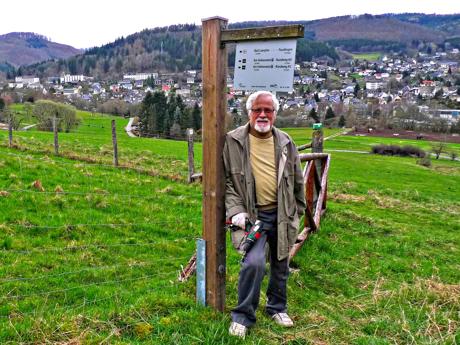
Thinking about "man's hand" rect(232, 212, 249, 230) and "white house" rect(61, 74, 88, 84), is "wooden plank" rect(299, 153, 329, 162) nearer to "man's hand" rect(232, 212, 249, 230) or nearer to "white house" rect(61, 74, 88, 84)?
"man's hand" rect(232, 212, 249, 230)

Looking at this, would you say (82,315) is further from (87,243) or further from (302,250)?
(302,250)

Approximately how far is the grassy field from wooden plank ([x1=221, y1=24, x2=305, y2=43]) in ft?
8.05

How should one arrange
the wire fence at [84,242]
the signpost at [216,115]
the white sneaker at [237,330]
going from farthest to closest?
1. the wire fence at [84,242]
2. the white sneaker at [237,330]
3. the signpost at [216,115]

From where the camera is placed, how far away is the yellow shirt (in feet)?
12.6

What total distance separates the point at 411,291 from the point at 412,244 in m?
3.19

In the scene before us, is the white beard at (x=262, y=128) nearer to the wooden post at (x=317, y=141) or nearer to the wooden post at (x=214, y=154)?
the wooden post at (x=214, y=154)

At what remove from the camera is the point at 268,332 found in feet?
12.7

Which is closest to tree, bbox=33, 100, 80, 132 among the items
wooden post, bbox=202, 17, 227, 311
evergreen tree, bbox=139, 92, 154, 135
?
evergreen tree, bbox=139, 92, 154, 135

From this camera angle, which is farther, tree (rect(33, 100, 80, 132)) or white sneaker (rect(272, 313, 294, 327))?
tree (rect(33, 100, 80, 132))

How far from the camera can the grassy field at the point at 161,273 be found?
3.75 metres

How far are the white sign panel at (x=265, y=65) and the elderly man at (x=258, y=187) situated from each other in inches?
6.6

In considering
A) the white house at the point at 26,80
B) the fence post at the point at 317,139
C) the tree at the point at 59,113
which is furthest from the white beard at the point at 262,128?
the white house at the point at 26,80

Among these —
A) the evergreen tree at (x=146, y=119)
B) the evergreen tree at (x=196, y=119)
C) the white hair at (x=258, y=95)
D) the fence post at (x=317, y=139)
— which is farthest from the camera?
the evergreen tree at (x=146, y=119)

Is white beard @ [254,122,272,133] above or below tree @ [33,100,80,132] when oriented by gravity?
above
